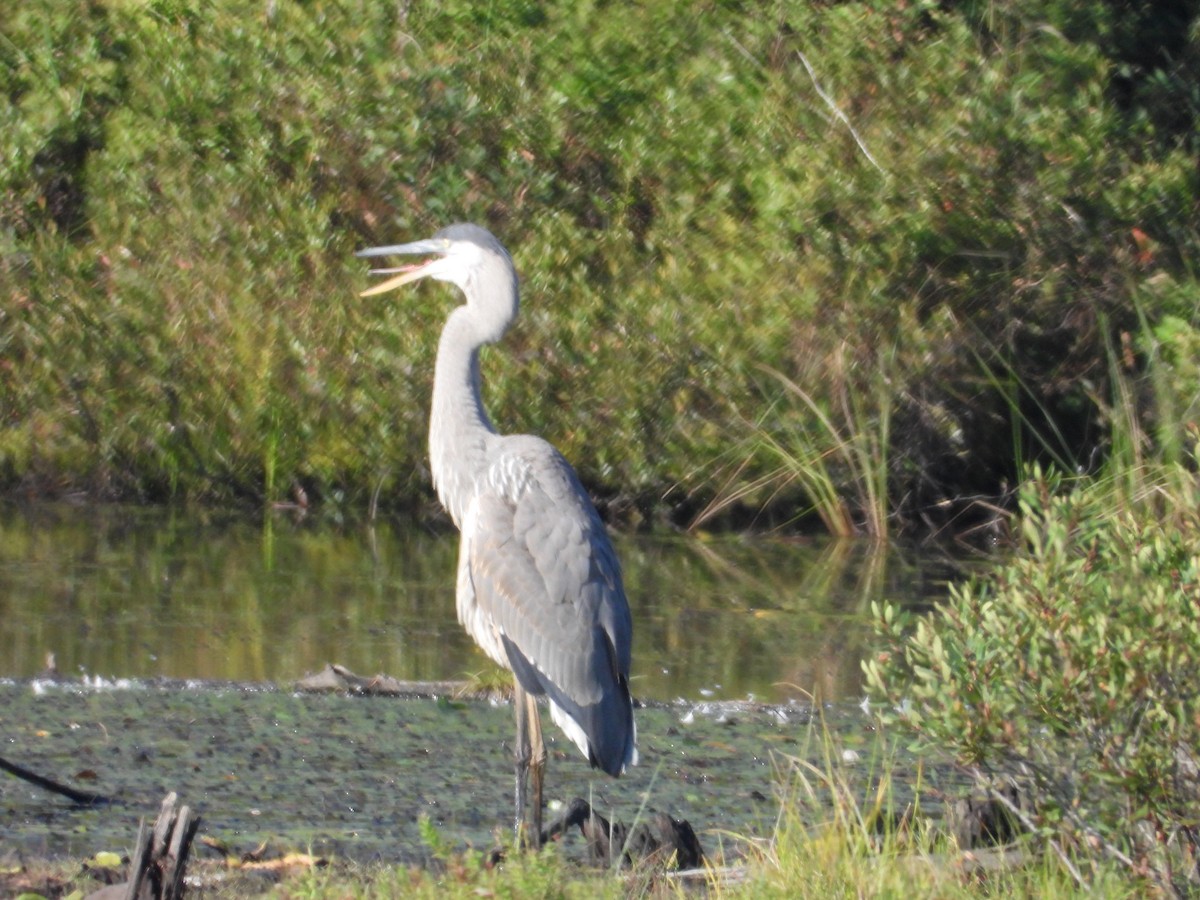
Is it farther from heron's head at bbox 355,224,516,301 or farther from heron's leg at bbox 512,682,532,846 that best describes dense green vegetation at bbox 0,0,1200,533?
heron's leg at bbox 512,682,532,846

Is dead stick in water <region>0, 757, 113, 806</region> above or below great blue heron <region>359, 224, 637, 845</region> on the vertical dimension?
below

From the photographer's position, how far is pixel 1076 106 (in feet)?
34.4

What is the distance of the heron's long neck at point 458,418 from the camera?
5.90 m

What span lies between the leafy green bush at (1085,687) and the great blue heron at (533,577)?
4.27 ft

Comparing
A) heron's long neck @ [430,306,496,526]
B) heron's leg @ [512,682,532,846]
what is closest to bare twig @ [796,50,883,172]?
heron's long neck @ [430,306,496,526]

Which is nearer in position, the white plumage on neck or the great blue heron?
the great blue heron

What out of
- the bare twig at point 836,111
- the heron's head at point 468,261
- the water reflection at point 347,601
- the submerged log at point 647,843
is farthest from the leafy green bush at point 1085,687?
the bare twig at point 836,111

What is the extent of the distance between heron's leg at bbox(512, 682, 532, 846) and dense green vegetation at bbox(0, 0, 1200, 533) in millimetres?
4833

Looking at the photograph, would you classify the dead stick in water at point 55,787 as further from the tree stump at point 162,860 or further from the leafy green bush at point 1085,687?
the leafy green bush at point 1085,687

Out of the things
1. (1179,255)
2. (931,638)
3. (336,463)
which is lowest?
(931,638)

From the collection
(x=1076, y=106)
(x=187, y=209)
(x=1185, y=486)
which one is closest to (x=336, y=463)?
(x=187, y=209)

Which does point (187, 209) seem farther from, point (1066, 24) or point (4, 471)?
point (1066, 24)

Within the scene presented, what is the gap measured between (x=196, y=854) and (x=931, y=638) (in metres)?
1.74

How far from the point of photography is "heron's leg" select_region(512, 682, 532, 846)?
509 cm
